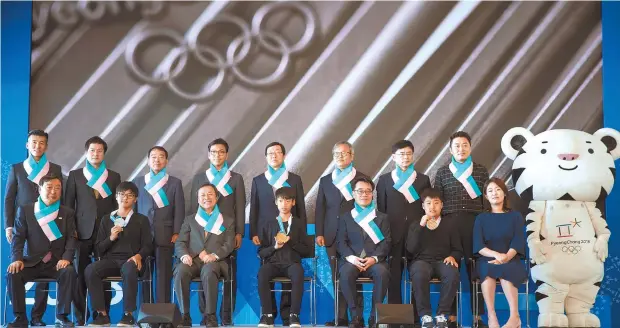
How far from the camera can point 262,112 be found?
709cm

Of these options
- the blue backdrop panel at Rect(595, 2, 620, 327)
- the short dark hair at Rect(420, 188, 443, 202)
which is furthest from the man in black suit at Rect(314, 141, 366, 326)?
the blue backdrop panel at Rect(595, 2, 620, 327)

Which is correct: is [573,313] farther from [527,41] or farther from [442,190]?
[527,41]

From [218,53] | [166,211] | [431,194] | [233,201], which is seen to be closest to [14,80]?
[218,53]

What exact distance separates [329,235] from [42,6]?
3.40 metres

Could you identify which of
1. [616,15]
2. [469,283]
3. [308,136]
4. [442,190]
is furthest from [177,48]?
[616,15]

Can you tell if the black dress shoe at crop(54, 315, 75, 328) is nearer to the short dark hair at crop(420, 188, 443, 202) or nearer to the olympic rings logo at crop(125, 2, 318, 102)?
the olympic rings logo at crop(125, 2, 318, 102)

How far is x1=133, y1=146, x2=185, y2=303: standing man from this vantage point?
6.06 metres

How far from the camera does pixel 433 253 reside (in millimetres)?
5793

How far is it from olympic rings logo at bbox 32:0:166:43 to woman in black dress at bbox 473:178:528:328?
11.4 feet

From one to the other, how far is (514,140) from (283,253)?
6.89 ft

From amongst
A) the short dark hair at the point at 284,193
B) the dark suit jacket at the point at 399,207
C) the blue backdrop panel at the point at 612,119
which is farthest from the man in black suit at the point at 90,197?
the blue backdrop panel at the point at 612,119

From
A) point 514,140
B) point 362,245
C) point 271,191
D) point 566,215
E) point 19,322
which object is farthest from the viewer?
point 514,140

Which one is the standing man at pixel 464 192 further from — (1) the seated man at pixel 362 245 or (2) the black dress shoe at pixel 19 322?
(2) the black dress shoe at pixel 19 322

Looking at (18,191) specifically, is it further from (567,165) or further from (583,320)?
(583,320)
